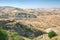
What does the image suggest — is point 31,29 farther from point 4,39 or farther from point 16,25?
point 4,39

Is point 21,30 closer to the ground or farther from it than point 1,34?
closer to the ground

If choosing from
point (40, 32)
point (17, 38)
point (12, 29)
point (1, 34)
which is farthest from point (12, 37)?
point (40, 32)

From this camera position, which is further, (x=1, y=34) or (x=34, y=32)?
(x=34, y=32)

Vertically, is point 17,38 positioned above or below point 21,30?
above

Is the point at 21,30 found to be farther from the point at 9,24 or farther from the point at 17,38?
the point at 17,38

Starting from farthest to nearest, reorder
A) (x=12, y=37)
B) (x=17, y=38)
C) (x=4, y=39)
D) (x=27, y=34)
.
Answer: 1. (x=27, y=34)
2. (x=12, y=37)
3. (x=17, y=38)
4. (x=4, y=39)

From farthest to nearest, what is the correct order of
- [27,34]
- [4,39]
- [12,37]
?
[27,34] → [12,37] → [4,39]

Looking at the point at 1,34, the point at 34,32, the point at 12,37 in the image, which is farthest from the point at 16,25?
the point at 1,34

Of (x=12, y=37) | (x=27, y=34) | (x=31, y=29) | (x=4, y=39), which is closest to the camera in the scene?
(x=4, y=39)

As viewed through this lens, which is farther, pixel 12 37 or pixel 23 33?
pixel 23 33
